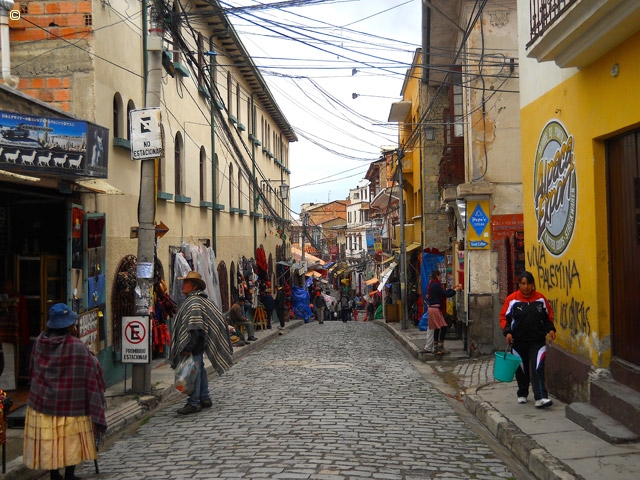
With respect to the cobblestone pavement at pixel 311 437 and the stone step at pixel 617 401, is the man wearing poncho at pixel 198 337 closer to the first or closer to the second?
the cobblestone pavement at pixel 311 437

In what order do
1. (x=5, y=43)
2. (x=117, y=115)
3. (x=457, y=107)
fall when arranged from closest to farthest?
(x=5, y=43) → (x=117, y=115) → (x=457, y=107)

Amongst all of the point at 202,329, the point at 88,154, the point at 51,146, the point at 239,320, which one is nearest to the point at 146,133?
the point at 88,154

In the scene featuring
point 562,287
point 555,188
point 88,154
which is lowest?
point 562,287

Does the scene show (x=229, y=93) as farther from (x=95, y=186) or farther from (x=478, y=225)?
(x=95, y=186)

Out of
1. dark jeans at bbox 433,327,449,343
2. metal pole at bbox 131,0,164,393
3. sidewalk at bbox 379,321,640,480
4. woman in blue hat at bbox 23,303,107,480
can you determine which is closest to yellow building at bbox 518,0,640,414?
sidewalk at bbox 379,321,640,480

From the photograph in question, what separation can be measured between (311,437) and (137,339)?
13.2 ft

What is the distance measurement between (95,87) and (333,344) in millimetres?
11359

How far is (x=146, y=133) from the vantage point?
423 inches

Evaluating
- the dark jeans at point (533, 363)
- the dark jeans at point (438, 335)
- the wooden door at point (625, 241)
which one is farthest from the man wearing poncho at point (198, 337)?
the dark jeans at point (438, 335)

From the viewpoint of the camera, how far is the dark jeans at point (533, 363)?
8852mm

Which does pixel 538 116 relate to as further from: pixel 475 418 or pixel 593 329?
pixel 475 418

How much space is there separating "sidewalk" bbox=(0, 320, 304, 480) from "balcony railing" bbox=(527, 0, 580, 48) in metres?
6.97

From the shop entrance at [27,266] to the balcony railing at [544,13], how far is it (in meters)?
6.89

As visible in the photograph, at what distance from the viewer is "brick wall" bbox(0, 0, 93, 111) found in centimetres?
1182
